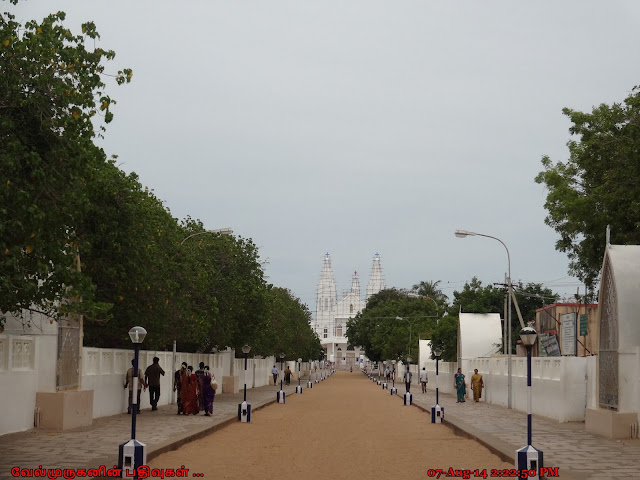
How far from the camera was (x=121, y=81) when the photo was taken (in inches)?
531

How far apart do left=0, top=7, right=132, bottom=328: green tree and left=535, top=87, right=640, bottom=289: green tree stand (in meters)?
15.5

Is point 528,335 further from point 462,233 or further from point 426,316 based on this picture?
point 426,316

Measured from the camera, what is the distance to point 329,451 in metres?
17.2

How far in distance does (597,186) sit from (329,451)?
50.6 ft

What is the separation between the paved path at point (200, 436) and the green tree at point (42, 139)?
2.87m

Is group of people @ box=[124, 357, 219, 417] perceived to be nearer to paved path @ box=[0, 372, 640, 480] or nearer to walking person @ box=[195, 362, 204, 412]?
walking person @ box=[195, 362, 204, 412]

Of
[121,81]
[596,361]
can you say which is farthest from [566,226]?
[121,81]

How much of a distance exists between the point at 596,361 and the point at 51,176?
14258mm

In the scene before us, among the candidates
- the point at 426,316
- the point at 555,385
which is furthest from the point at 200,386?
the point at 426,316

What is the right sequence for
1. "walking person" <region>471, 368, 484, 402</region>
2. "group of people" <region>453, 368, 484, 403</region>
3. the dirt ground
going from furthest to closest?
"walking person" <region>471, 368, 484, 402</region> → "group of people" <region>453, 368, 484, 403</region> → the dirt ground

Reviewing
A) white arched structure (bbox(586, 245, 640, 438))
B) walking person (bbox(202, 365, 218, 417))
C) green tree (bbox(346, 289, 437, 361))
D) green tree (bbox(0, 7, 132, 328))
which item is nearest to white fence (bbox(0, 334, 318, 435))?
walking person (bbox(202, 365, 218, 417))

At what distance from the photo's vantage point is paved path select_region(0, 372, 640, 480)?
1387 centimetres

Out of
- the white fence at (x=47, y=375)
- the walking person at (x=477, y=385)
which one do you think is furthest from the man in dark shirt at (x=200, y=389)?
the walking person at (x=477, y=385)

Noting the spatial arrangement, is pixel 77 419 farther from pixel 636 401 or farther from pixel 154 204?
pixel 636 401
